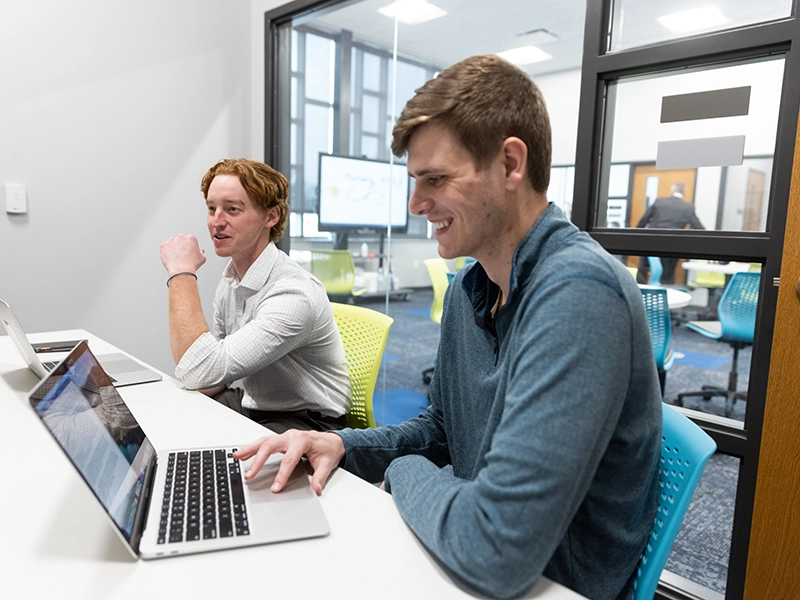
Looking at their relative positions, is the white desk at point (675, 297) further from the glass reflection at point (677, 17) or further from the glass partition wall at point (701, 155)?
the glass reflection at point (677, 17)

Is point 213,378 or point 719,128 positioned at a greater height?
point 719,128

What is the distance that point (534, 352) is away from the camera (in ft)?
2.19

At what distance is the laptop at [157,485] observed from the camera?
2.25ft

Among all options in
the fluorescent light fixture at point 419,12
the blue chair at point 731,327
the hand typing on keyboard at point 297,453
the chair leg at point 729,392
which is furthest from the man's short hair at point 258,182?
the chair leg at point 729,392

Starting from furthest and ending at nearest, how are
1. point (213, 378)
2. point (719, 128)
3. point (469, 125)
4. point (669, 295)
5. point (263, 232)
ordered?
point (669, 295) → point (263, 232) → point (719, 128) → point (213, 378) → point (469, 125)

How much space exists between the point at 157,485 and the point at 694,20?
1.87 m

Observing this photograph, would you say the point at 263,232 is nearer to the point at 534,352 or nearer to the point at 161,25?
the point at 534,352

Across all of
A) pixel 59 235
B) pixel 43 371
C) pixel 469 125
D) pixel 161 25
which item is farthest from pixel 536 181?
pixel 161 25

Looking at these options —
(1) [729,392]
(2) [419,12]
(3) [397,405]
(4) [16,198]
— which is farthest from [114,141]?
(1) [729,392]

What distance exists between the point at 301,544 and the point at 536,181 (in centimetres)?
63

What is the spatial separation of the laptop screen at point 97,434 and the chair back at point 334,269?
2423mm

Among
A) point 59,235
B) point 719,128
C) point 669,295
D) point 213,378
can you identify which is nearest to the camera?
point 213,378

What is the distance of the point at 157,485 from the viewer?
87cm

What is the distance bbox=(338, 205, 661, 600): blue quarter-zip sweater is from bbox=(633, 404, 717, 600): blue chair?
0.02 metres
